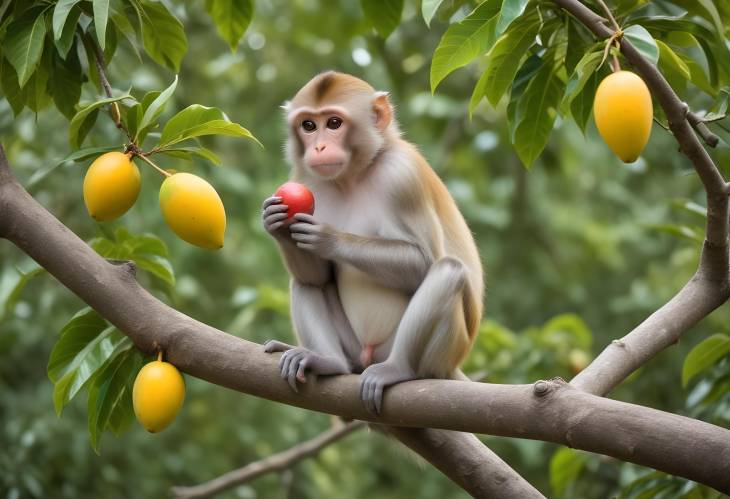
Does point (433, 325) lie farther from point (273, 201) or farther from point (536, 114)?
point (536, 114)

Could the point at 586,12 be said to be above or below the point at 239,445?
above

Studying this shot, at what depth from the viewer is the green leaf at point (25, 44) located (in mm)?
3674

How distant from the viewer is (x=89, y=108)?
347 cm

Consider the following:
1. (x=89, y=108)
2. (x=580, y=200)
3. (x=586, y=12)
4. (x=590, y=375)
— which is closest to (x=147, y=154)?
(x=89, y=108)

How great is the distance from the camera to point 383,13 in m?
4.97

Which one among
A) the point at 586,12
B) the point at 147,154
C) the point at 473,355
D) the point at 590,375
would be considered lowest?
the point at 473,355

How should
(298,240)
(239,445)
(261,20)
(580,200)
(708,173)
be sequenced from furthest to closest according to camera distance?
(580,200), (261,20), (239,445), (298,240), (708,173)

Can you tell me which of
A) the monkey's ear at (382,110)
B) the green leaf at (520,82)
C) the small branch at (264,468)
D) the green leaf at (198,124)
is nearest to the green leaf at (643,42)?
the green leaf at (520,82)


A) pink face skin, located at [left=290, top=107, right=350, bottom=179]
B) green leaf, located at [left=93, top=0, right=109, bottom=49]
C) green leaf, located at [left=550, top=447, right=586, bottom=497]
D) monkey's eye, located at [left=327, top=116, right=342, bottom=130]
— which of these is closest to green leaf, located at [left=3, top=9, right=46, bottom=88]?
green leaf, located at [left=93, top=0, right=109, bottom=49]

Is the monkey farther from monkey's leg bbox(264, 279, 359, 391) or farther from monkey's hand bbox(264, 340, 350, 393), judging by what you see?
monkey's hand bbox(264, 340, 350, 393)

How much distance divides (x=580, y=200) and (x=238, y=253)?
513 cm

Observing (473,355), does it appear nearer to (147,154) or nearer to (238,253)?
(238,253)

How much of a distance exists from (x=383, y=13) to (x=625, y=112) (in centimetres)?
238

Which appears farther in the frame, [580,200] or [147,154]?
[580,200]
